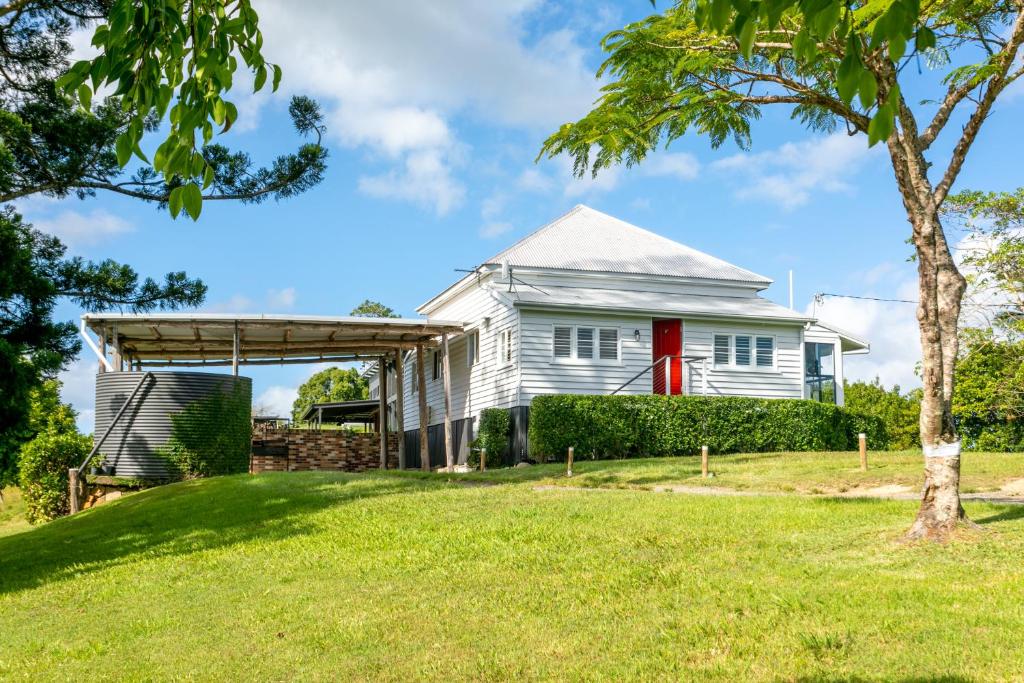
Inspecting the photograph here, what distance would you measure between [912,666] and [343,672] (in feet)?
12.7

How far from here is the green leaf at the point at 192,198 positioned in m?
4.00

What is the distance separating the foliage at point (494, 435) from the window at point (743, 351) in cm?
707

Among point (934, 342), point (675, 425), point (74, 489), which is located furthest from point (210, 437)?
point (934, 342)

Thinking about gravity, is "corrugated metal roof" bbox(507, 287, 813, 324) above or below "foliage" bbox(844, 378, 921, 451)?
above

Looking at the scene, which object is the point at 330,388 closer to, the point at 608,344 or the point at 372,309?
the point at 372,309

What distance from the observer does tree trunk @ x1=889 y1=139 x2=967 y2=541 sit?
31.8 ft

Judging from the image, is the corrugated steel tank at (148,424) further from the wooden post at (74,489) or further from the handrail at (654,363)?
the handrail at (654,363)

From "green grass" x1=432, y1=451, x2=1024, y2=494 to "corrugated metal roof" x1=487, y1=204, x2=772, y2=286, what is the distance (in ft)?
28.4

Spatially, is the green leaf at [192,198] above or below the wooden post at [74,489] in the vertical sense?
above

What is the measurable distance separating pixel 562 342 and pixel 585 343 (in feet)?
2.19

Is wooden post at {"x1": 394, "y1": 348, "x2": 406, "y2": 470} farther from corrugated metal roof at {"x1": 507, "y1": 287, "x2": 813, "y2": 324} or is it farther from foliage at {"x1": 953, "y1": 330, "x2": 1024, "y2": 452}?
foliage at {"x1": 953, "y1": 330, "x2": 1024, "y2": 452}

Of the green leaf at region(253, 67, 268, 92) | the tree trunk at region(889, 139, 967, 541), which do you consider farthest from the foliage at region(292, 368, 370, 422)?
the green leaf at region(253, 67, 268, 92)

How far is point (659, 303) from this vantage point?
27828 millimetres

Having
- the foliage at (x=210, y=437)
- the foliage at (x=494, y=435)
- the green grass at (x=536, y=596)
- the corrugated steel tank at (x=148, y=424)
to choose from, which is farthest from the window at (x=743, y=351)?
the corrugated steel tank at (x=148, y=424)
